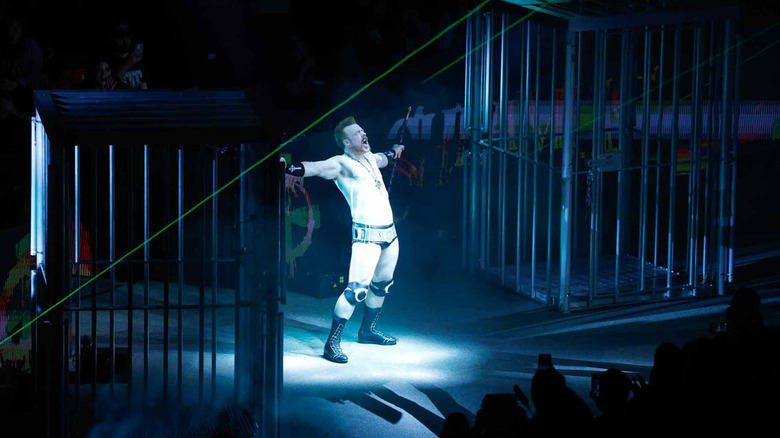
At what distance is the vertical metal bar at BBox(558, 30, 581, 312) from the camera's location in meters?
8.76

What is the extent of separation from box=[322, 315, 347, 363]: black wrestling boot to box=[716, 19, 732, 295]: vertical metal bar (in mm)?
4049

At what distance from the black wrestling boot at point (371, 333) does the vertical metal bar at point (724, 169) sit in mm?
3516

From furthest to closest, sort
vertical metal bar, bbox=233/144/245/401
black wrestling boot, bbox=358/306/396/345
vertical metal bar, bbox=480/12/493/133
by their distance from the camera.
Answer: vertical metal bar, bbox=480/12/493/133
black wrestling boot, bbox=358/306/396/345
vertical metal bar, bbox=233/144/245/401

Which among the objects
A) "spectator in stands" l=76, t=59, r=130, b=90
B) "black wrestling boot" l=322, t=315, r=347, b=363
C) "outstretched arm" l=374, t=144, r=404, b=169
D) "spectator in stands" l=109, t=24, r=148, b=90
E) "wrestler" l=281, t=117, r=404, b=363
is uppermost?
"spectator in stands" l=109, t=24, r=148, b=90

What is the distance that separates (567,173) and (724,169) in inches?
63.5

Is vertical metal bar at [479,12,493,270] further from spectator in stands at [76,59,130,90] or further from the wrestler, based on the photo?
spectator in stands at [76,59,130,90]

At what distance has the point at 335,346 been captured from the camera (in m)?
7.39

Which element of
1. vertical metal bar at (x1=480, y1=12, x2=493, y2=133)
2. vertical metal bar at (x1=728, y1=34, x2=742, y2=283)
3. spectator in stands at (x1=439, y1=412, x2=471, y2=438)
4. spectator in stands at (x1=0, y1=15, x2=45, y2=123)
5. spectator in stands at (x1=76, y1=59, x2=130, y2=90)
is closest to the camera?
spectator in stands at (x1=439, y1=412, x2=471, y2=438)

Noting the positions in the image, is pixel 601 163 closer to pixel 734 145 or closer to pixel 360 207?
pixel 734 145

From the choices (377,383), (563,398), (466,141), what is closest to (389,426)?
(377,383)

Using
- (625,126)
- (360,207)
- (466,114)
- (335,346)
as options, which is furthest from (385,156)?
Result: (625,126)

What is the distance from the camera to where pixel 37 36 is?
31.3ft

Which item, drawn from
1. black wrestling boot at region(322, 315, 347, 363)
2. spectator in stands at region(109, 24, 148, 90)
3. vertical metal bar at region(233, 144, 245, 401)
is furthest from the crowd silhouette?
spectator in stands at region(109, 24, 148, 90)

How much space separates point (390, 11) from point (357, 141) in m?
4.02
